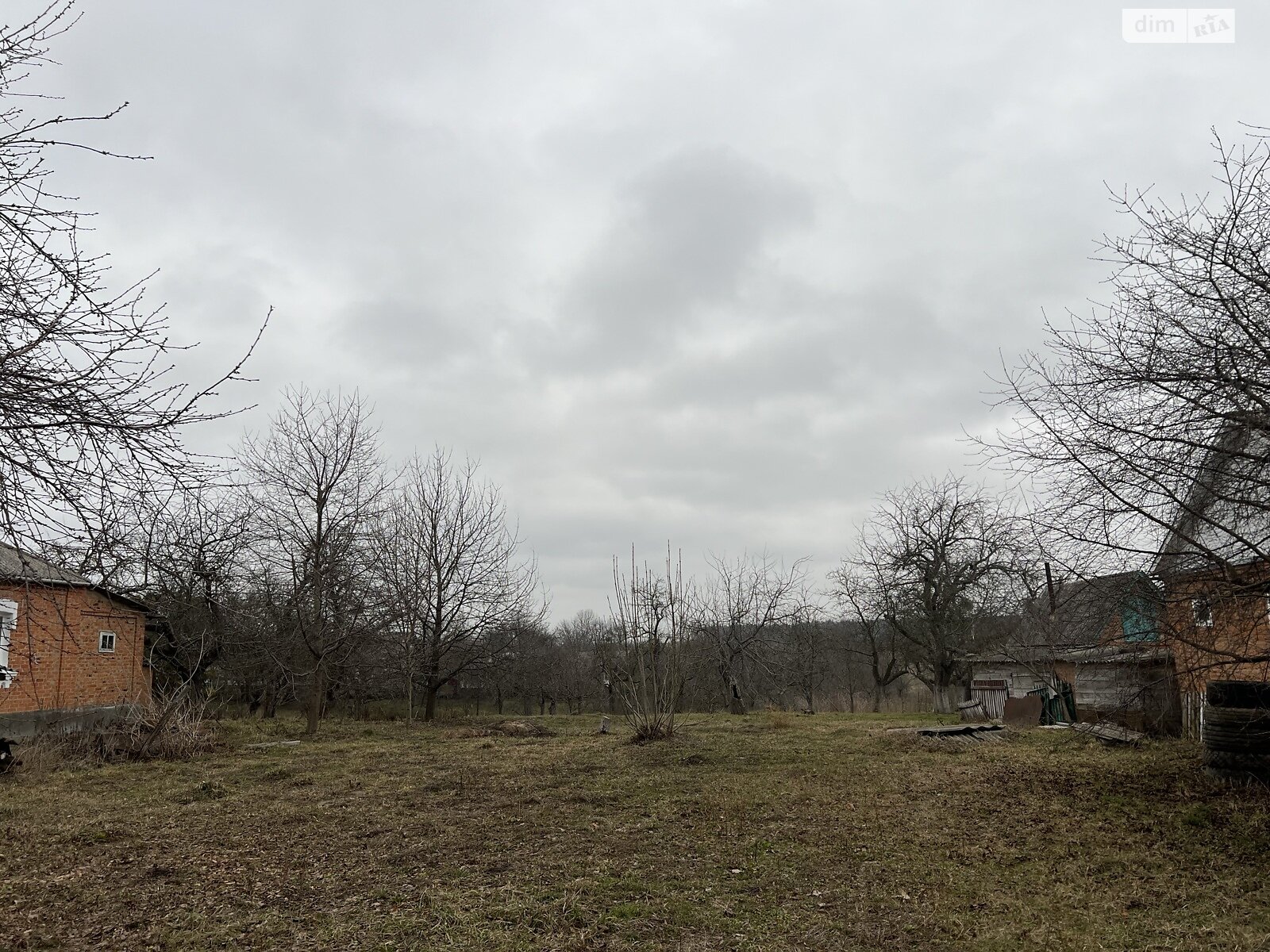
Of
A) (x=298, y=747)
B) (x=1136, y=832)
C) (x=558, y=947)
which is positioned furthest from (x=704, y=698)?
(x=558, y=947)

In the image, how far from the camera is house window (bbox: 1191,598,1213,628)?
6.68 metres

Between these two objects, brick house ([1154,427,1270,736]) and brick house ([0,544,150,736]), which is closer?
A: brick house ([1154,427,1270,736])

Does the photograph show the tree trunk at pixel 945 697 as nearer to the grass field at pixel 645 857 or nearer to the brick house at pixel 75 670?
the grass field at pixel 645 857

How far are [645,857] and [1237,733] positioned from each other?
6.27 meters

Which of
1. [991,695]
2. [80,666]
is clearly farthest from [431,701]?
[991,695]

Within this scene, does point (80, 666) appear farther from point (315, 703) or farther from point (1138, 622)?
point (1138, 622)

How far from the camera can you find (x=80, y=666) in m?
16.5

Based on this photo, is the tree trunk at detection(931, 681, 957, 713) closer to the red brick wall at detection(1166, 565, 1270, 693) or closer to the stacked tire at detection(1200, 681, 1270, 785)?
the stacked tire at detection(1200, 681, 1270, 785)

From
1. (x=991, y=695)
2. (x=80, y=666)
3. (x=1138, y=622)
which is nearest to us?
(x=1138, y=622)

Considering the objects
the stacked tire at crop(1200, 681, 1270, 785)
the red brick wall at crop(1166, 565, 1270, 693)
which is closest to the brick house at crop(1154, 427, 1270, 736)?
the red brick wall at crop(1166, 565, 1270, 693)

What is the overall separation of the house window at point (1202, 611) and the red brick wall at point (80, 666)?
1481cm

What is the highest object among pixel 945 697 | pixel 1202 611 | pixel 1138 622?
pixel 1202 611

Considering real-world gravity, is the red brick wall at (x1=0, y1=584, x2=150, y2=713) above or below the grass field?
above

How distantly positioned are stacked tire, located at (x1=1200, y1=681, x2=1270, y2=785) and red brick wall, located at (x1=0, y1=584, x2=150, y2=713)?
15.3 m
